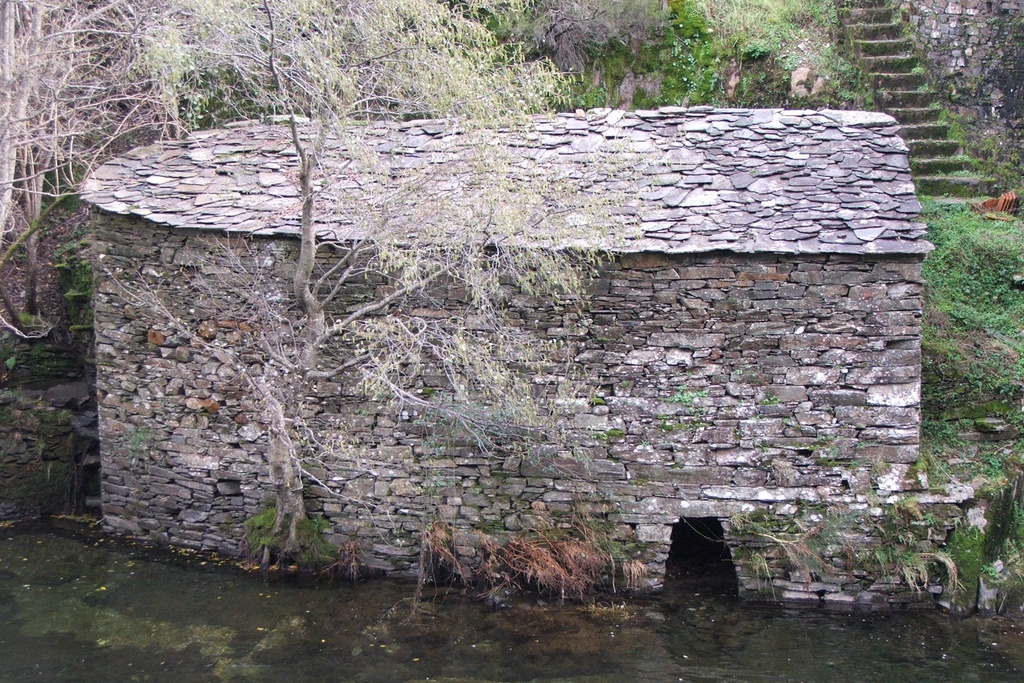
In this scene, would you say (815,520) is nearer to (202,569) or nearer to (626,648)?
(626,648)

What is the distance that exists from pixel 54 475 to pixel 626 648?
21.5ft

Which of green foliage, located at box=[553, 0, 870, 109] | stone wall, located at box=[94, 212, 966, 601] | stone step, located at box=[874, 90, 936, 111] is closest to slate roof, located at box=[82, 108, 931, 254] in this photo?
stone wall, located at box=[94, 212, 966, 601]

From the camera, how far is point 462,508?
7223 millimetres

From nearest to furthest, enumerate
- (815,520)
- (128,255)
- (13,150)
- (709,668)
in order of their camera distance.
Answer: (709,668), (815,520), (128,255), (13,150)

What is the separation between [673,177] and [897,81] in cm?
492

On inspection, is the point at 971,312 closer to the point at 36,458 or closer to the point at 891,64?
the point at 891,64

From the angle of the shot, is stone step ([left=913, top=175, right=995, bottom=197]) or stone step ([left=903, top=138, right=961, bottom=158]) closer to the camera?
stone step ([left=913, top=175, right=995, bottom=197])

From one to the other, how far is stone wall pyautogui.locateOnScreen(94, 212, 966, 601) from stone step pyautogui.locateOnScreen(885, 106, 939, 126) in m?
4.31

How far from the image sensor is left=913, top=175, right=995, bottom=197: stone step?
9453mm

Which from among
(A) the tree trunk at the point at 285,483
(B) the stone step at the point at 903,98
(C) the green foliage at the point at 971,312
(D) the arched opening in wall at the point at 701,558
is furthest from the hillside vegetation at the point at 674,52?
(A) the tree trunk at the point at 285,483

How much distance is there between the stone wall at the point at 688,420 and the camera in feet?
22.0

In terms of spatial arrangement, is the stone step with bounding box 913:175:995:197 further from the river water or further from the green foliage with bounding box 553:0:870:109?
the river water

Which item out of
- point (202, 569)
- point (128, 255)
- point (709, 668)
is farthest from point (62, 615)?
point (709, 668)

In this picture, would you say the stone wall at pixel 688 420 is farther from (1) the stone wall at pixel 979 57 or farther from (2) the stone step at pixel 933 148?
(1) the stone wall at pixel 979 57
